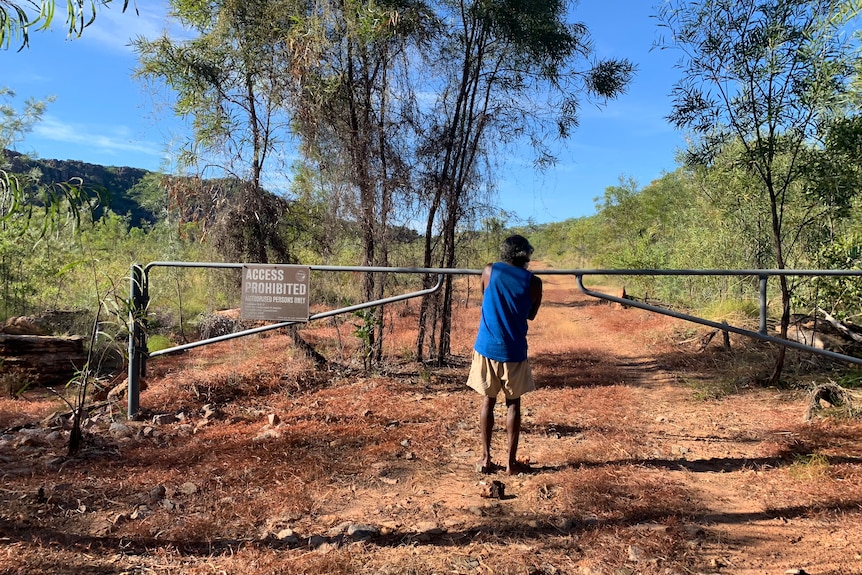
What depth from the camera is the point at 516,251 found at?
3.94 meters

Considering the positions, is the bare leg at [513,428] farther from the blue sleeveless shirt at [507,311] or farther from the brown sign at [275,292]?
the brown sign at [275,292]

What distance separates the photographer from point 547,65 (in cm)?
831

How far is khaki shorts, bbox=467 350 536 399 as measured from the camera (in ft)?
12.7

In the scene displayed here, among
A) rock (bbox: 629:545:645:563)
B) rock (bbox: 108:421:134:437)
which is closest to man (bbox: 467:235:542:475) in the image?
rock (bbox: 629:545:645:563)

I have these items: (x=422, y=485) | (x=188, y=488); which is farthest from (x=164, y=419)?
(x=422, y=485)

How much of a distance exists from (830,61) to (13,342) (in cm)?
1134

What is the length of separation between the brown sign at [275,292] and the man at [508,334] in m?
2.03

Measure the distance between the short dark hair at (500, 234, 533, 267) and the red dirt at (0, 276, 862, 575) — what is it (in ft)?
5.43

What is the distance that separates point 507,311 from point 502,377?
500mm

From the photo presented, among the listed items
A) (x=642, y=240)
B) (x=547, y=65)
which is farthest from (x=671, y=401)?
(x=642, y=240)

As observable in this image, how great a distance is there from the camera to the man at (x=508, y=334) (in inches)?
152

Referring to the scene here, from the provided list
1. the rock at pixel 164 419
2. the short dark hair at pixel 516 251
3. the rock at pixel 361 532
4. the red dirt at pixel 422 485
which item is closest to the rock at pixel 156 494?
the red dirt at pixel 422 485

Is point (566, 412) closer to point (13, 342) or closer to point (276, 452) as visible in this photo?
point (276, 452)

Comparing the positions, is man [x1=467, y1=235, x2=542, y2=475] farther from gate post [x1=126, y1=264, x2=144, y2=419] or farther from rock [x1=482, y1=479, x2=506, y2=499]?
gate post [x1=126, y1=264, x2=144, y2=419]
